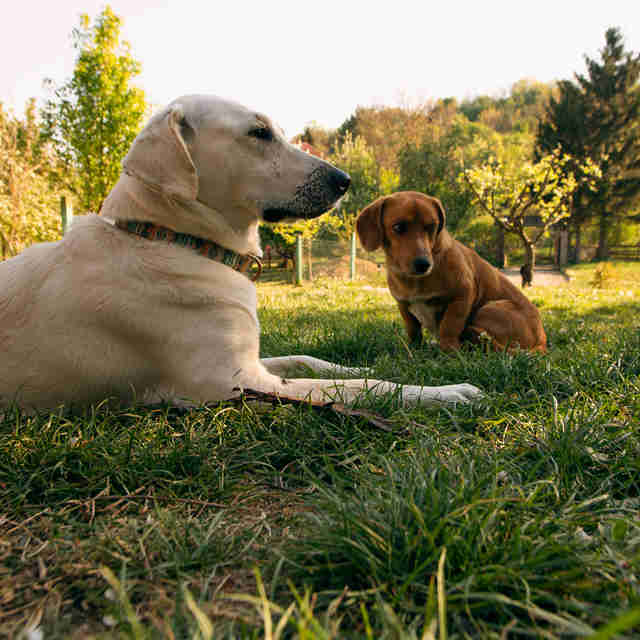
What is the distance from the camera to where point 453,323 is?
361cm

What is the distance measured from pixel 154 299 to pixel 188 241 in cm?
34

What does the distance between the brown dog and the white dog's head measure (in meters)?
1.32

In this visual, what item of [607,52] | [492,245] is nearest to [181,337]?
[492,245]

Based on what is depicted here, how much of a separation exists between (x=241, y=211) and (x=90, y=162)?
448 inches

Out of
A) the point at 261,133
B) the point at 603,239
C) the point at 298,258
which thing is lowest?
the point at 603,239

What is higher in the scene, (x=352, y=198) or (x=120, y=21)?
(x=120, y=21)

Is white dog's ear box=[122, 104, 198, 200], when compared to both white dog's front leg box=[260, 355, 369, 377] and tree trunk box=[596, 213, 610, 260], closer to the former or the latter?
white dog's front leg box=[260, 355, 369, 377]

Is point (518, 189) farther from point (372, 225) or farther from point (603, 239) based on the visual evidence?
point (603, 239)

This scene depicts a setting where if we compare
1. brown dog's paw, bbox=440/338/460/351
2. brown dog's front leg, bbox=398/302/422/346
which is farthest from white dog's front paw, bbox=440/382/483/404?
brown dog's front leg, bbox=398/302/422/346

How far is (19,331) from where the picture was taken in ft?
6.53

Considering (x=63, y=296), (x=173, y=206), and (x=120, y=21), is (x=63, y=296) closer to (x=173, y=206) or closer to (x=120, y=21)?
(x=173, y=206)

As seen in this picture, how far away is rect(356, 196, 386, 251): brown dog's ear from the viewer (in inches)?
156

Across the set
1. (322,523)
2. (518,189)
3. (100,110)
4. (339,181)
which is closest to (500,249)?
(518,189)

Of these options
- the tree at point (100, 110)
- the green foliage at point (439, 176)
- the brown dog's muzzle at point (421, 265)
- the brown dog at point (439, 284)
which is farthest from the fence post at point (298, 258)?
the green foliage at point (439, 176)
